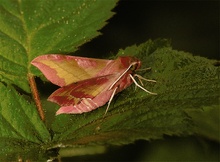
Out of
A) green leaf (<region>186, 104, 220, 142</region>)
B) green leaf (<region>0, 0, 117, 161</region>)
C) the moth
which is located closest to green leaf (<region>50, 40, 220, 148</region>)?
the moth

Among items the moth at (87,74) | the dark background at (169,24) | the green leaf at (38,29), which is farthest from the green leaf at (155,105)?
the dark background at (169,24)

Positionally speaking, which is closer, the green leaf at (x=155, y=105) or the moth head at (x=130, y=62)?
the green leaf at (x=155, y=105)

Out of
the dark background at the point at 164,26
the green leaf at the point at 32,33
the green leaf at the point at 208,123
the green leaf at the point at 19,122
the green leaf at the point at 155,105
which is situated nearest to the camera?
the green leaf at the point at 155,105

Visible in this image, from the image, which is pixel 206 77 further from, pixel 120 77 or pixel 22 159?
pixel 22 159

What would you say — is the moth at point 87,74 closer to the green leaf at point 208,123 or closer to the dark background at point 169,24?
the green leaf at point 208,123

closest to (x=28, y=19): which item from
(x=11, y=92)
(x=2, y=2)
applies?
(x=2, y=2)

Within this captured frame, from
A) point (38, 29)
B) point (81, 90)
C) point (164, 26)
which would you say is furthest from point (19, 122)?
point (164, 26)

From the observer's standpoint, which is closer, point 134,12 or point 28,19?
point 28,19
